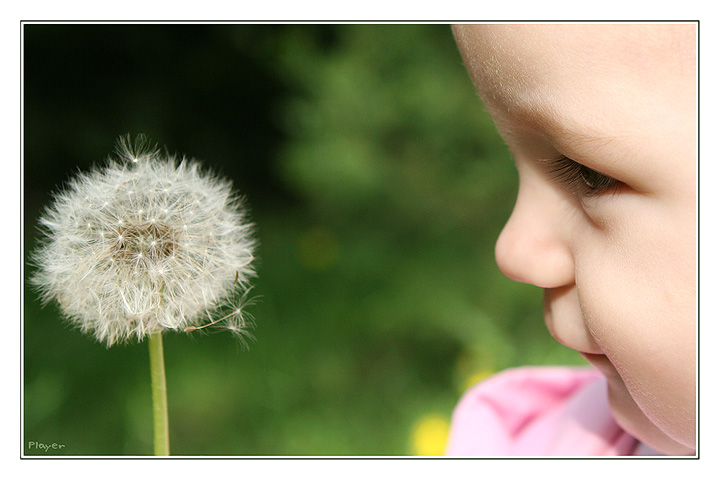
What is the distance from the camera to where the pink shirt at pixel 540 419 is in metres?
0.86

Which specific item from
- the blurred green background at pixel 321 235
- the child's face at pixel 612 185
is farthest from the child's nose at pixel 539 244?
the blurred green background at pixel 321 235

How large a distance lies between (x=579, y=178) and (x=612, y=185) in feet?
0.14

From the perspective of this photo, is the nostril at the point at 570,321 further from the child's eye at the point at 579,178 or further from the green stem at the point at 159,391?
the green stem at the point at 159,391

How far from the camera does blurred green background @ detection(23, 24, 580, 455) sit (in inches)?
55.3

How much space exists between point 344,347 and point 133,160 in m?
1.23

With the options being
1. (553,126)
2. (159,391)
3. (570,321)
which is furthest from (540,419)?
(159,391)

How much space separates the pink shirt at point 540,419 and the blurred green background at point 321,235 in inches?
13.7

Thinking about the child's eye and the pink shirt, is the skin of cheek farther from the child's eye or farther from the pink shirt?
the pink shirt

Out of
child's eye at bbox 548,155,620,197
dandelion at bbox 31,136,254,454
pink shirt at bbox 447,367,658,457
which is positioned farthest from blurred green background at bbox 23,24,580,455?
child's eye at bbox 548,155,620,197

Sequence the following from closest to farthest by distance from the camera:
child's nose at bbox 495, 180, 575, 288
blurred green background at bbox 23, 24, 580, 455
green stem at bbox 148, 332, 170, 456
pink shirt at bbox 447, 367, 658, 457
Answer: green stem at bbox 148, 332, 170, 456 < child's nose at bbox 495, 180, 575, 288 < pink shirt at bbox 447, 367, 658, 457 < blurred green background at bbox 23, 24, 580, 455

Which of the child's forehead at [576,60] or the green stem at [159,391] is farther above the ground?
the child's forehead at [576,60]

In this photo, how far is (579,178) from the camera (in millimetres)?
633

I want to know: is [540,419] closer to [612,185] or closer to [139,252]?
[612,185]
